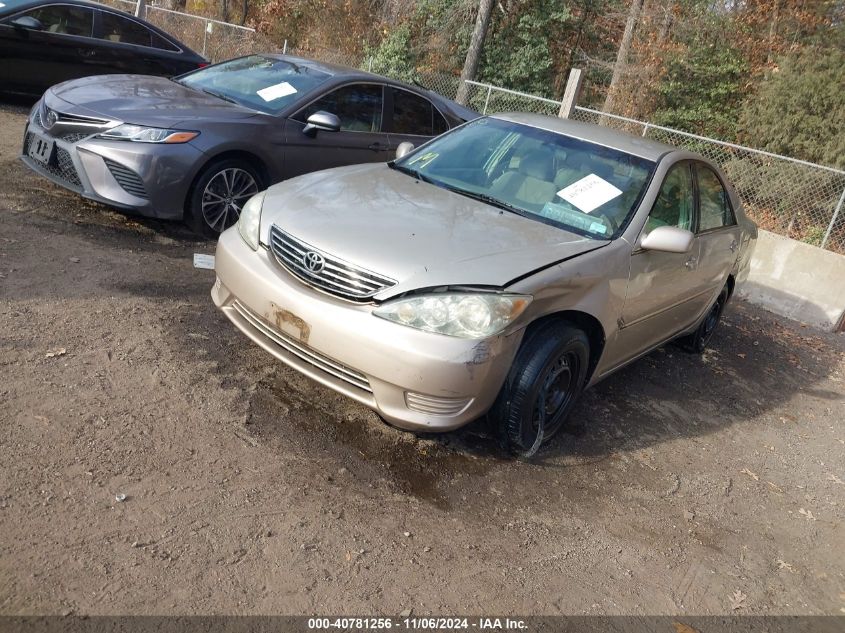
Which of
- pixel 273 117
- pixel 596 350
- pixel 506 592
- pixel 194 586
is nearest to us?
pixel 194 586

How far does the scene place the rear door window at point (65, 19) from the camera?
8688 mm

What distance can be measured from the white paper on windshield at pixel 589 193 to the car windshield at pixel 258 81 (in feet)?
9.46

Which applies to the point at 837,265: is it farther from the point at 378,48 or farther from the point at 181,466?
the point at 378,48

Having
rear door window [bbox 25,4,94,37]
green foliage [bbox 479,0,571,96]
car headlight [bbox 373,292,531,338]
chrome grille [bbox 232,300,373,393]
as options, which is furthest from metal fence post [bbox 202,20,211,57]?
car headlight [bbox 373,292,531,338]

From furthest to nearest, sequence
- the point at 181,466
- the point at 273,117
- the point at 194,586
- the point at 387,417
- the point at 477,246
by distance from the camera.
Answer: the point at 273,117 → the point at 477,246 → the point at 387,417 → the point at 181,466 → the point at 194,586

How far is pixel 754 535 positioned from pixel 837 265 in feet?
18.8

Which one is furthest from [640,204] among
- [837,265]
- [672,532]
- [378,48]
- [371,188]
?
[378,48]

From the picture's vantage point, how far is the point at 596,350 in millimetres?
4148

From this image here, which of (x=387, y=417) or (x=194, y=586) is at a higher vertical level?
(x=387, y=417)

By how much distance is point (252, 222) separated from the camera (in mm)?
3928

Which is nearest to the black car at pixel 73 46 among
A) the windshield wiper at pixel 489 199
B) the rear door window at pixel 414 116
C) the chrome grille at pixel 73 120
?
the chrome grille at pixel 73 120

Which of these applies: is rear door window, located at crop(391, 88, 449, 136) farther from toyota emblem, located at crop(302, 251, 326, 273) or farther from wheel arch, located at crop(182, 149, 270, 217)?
toyota emblem, located at crop(302, 251, 326, 273)

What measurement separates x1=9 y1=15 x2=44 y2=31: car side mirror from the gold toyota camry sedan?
593 cm

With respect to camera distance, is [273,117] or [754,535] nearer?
[754,535]
